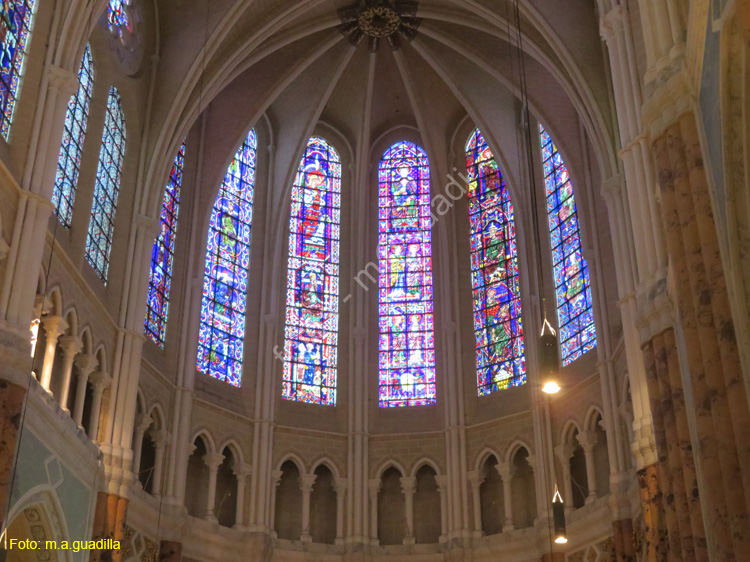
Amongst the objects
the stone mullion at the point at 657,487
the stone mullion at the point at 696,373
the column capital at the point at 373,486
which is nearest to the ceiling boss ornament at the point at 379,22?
the column capital at the point at 373,486

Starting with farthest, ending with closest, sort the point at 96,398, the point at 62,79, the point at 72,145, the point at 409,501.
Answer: the point at 409,501 → the point at 72,145 → the point at 96,398 → the point at 62,79

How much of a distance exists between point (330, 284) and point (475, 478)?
20.3 ft

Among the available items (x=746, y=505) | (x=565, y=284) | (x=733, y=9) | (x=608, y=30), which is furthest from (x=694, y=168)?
(x=565, y=284)

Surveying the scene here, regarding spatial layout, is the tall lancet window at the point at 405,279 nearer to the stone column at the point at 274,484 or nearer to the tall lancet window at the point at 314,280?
the tall lancet window at the point at 314,280

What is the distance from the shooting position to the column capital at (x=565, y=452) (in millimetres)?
22125

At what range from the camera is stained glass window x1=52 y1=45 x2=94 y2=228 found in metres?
19.3

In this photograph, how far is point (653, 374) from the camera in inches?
558

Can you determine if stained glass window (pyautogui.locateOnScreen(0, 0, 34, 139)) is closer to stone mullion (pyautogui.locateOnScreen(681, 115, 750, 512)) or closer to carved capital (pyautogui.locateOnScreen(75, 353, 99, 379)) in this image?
carved capital (pyautogui.locateOnScreen(75, 353, 99, 379))

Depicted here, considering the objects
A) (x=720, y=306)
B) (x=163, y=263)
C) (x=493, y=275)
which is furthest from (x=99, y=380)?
(x=720, y=306)

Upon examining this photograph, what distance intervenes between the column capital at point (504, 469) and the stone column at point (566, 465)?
1185 millimetres

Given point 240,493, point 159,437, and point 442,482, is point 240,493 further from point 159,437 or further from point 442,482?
point 442,482

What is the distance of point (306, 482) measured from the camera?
23.6 m

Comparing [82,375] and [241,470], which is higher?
[82,375]

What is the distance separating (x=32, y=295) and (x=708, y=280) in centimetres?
1043
